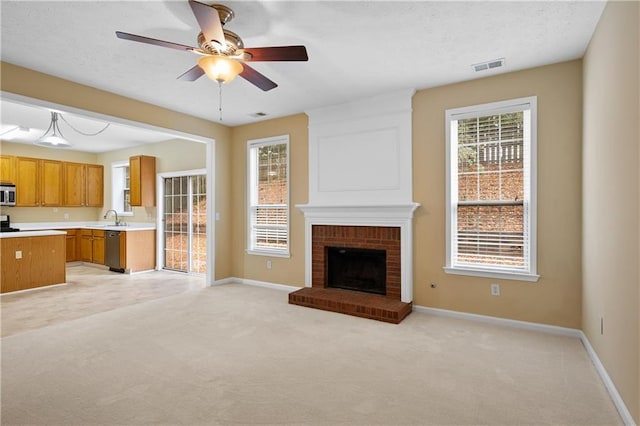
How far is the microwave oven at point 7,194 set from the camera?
22.0 ft

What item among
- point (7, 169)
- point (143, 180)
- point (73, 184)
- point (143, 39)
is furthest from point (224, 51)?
point (73, 184)

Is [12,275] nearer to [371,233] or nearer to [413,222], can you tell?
[371,233]

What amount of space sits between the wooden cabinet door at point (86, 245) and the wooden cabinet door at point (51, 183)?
87 cm

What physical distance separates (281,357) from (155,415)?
1.06m

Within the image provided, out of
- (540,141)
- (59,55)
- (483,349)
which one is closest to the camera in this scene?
(483,349)

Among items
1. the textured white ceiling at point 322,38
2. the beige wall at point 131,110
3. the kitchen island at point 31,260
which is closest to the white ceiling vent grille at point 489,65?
the textured white ceiling at point 322,38

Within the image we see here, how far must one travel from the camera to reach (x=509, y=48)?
3.12 metres

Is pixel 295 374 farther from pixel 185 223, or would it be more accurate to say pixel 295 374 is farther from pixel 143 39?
pixel 185 223

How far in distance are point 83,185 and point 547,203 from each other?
358 inches

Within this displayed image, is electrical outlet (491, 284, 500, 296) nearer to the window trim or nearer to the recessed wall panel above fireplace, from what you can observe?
the recessed wall panel above fireplace

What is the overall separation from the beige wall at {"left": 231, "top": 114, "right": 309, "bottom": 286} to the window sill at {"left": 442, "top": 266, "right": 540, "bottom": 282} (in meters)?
2.20

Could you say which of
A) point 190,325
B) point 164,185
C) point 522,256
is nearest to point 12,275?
point 164,185

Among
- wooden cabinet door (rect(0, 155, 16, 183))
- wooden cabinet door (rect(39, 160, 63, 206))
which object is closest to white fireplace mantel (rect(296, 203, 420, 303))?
wooden cabinet door (rect(39, 160, 63, 206))

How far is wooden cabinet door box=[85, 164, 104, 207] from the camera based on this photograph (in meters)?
8.23
